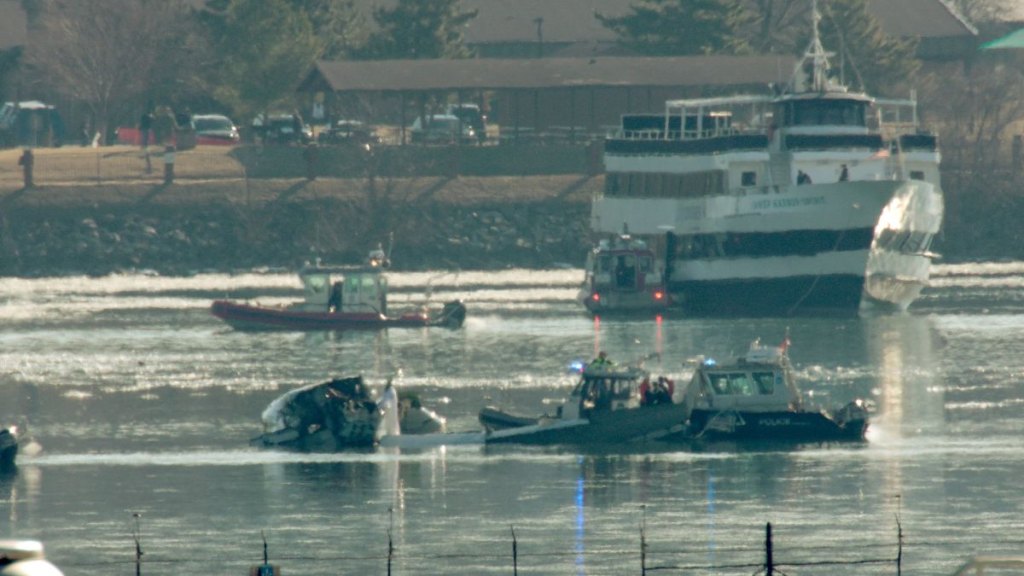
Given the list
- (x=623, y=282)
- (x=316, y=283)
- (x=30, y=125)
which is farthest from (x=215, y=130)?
(x=316, y=283)

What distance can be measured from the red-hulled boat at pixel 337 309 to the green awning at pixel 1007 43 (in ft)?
255

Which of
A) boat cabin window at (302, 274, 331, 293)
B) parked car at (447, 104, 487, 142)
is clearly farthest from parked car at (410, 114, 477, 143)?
boat cabin window at (302, 274, 331, 293)

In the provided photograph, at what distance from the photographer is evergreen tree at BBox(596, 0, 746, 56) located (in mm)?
141000


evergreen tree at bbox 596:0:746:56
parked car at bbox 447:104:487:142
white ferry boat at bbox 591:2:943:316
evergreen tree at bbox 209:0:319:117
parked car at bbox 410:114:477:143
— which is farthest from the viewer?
evergreen tree at bbox 596:0:746:56

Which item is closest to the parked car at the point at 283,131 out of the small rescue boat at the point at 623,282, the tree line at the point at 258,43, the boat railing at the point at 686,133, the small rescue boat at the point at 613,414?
the tree line at the point at 258,43

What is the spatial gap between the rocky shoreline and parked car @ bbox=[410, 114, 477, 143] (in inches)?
177

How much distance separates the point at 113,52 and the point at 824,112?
5079cm

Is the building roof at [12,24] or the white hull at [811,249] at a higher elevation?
the building roof at [12,24]

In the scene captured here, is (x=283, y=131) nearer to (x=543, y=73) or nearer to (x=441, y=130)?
(x=441, y=130)

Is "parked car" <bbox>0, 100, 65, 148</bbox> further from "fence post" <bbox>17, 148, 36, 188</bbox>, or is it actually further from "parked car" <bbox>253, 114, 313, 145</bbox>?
"fence post" <bbox>17, 148, 36, 188</bbox>

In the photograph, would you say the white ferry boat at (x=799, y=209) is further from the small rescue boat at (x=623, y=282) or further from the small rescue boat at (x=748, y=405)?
the small rescue boat at (x=748, y=405)

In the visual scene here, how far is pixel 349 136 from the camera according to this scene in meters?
130

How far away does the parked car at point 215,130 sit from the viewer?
430 feet

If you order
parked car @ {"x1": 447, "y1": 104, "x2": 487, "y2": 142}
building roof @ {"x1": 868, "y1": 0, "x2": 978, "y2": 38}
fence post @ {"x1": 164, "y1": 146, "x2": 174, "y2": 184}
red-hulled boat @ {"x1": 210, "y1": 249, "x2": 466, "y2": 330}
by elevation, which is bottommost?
red-hulled boat @ {"x1": 210, "y1": 249, "x2": 466, "y2": 330}
